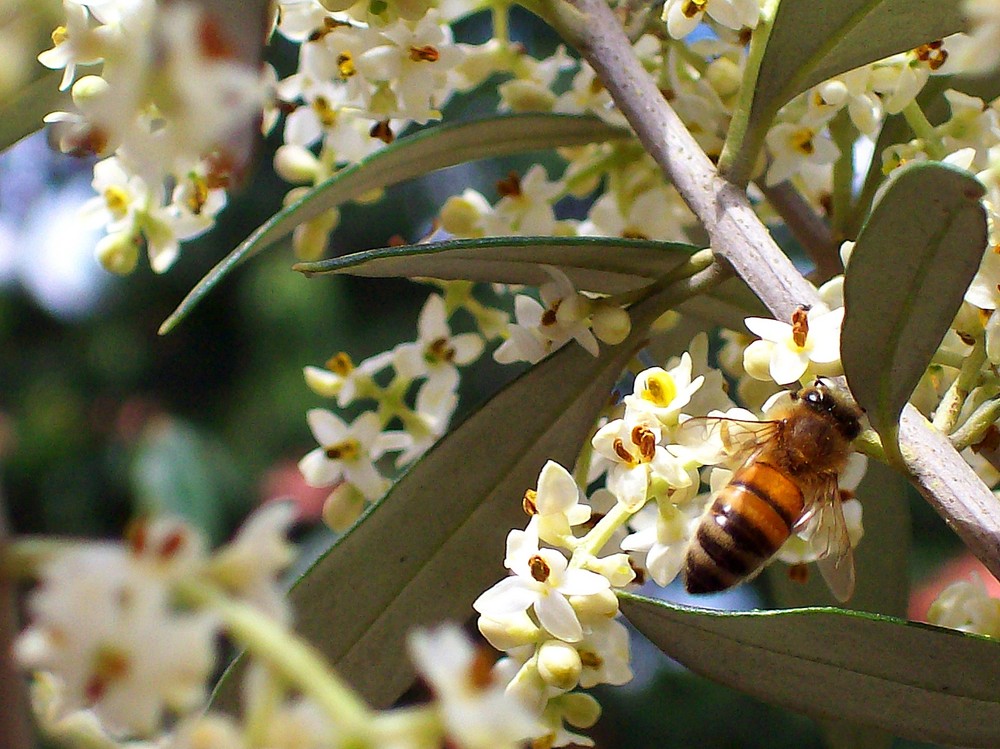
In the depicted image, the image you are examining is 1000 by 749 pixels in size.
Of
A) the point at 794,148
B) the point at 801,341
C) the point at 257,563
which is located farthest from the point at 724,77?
the point at 257,563

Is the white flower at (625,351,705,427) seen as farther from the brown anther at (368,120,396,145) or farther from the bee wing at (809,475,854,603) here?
the brown anther at (368,120,396,145)

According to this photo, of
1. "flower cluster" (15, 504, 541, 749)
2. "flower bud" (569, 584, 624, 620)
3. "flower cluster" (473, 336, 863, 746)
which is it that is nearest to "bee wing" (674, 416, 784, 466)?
"flower cluster" (473, 336, 863, 746)

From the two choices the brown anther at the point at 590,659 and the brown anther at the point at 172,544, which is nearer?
the brown anther at the point at 172,544

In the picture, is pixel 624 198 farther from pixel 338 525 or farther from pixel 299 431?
pixel 299 431

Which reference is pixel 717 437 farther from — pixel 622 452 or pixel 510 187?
pixel 510 187

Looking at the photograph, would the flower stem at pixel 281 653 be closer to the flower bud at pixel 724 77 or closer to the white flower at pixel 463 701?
the white flower at pixel 463 701

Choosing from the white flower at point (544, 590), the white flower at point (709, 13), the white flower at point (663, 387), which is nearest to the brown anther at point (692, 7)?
the white flower at point (709, 13)
